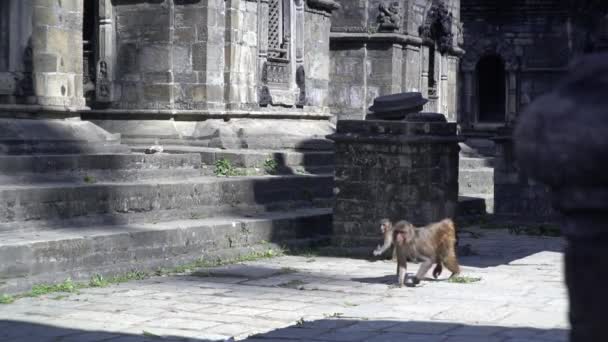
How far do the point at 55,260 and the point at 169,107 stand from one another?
6798mm

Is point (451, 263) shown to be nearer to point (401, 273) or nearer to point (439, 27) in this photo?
point (401, 273)

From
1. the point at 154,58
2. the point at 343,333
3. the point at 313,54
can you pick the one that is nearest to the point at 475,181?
the point at 313,54

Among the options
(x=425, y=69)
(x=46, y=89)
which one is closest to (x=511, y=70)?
(x=425, y=69)

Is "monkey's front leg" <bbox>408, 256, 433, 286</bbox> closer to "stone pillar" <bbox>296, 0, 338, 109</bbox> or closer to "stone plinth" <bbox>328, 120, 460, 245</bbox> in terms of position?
"stone plinth" <bbox>328, 120, 460, 245</bbox>

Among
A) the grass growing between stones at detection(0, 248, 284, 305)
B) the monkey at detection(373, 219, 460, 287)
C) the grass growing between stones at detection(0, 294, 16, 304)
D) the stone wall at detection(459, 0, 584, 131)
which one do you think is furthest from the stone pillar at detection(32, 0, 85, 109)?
the stone wall at detection(459, 0, 584, 131)

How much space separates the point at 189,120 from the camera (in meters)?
16.2

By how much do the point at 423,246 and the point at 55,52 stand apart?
17.4 feet

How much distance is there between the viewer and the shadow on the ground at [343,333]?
6980mm

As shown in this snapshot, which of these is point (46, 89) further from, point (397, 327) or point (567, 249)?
point (567, 249)

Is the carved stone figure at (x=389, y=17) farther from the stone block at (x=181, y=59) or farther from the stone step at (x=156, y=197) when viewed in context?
the stone step at (x=156, y=197)

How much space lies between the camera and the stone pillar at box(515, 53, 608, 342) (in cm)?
205

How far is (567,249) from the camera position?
7.06 feet

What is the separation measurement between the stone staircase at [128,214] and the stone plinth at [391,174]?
0.89 meters

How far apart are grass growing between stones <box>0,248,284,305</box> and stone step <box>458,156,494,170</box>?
408 inches
